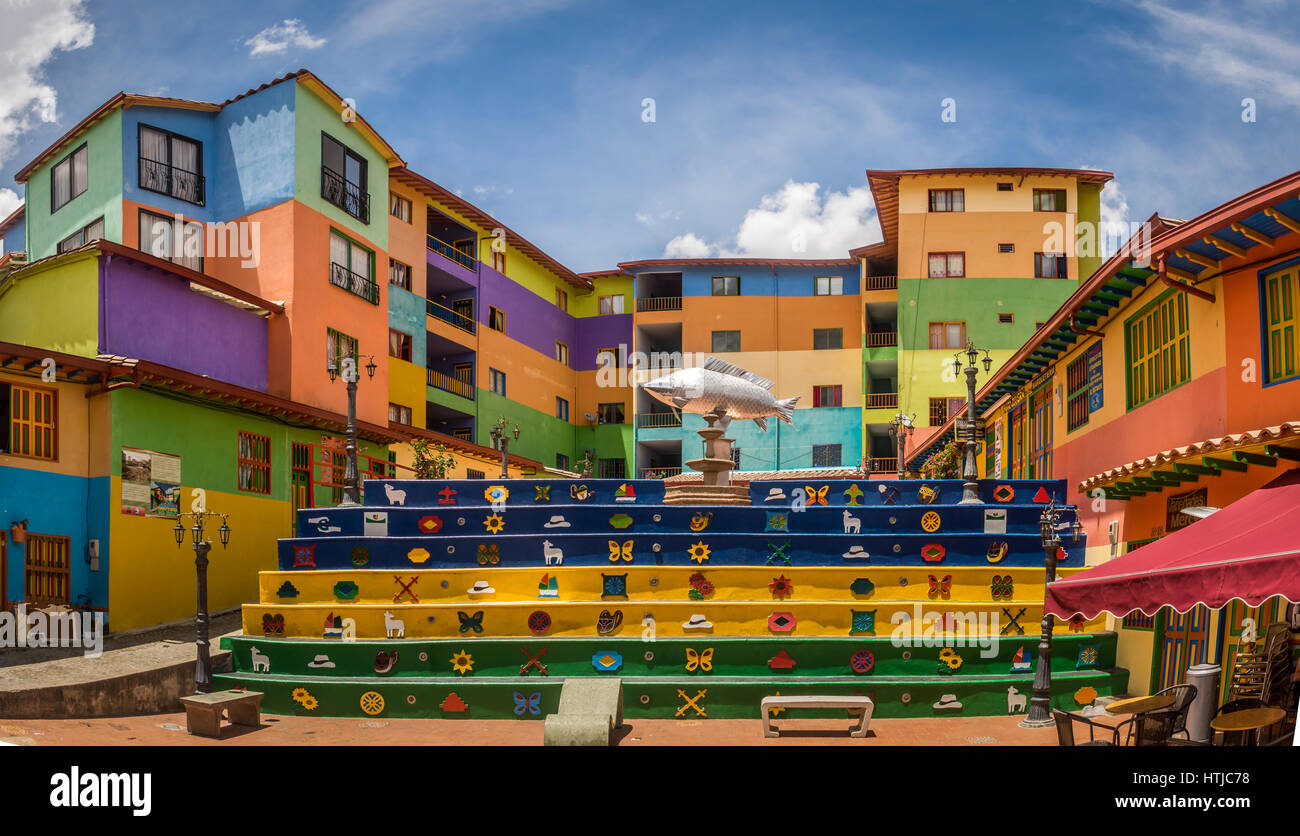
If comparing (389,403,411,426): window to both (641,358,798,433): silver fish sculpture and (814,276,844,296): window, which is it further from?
(814,276,844,296): window

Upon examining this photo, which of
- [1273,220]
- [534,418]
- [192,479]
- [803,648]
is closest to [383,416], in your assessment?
[192,479]

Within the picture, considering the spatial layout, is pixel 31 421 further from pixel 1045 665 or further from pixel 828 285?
pixel 828 285

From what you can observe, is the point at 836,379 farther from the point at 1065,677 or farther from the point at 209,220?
the point at 1065,677

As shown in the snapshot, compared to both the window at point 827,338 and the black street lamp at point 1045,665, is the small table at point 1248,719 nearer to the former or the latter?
the black street lamp at point 1045,665

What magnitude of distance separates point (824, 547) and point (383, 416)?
698 inches

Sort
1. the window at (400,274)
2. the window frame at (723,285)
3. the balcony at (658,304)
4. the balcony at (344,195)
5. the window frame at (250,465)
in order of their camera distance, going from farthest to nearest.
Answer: the balcony at (658,304) → the window frame at (723,285) → the window at (400,274) → the balcony at (344,195) → the window frame at (250,465)

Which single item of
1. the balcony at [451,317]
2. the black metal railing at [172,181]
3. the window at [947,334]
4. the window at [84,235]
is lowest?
the window at [947,334]

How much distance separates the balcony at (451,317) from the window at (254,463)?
15588 mm

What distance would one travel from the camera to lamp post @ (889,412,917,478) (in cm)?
3191

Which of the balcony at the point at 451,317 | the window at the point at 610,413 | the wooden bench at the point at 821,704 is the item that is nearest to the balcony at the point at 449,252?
the balcony at the point at 451,317

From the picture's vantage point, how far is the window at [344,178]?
31.4 meters

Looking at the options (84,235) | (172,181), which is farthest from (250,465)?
(84,235)

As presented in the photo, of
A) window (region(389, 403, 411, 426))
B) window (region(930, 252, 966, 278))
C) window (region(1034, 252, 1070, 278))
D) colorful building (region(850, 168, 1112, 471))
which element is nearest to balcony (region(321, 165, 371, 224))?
window (region(389, 403, 411, 426))

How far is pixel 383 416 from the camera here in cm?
3294
